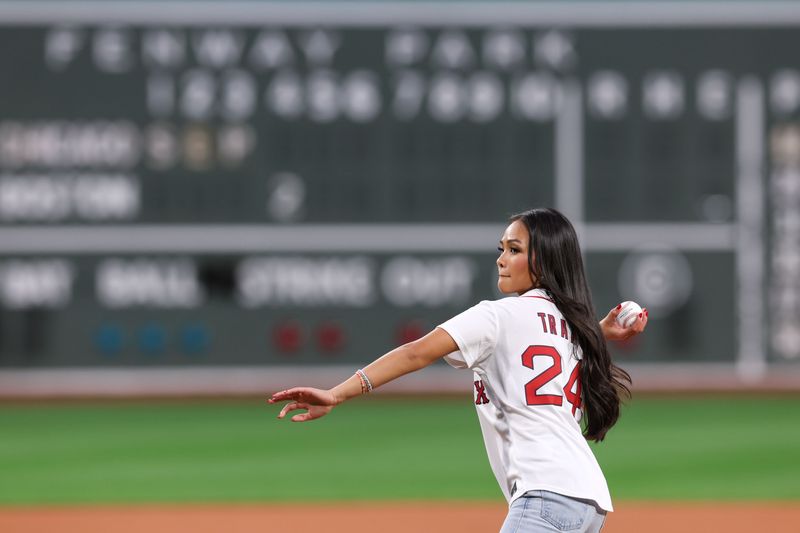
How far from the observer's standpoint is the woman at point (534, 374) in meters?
2.44

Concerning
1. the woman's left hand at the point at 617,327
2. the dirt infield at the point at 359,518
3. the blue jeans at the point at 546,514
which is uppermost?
the woman's left hand at the point at 617,327

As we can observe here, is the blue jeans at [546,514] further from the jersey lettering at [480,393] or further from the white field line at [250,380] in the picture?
the white field line at [250,380]

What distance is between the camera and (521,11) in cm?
1287

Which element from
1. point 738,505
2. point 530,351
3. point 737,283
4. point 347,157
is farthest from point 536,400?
point 737,283

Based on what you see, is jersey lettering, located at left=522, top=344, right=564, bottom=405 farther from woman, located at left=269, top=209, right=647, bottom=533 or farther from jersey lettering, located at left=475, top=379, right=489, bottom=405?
jersey lettering, located at left=475, top=379, right=489, bottom=405

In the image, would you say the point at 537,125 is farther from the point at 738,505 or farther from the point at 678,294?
the point at 738,505

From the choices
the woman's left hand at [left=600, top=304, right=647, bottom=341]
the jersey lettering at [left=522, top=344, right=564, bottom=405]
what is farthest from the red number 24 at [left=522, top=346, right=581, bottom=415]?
the woman's left hand at [left=600, top=304, right=647, bottom=341]

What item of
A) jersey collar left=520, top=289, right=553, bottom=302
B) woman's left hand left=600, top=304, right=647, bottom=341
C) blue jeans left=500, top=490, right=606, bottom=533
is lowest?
blue jeans left=500, top=490, right=606, bottom=533

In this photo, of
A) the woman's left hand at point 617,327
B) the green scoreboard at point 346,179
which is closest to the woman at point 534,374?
the woman's left hand at point 617,327

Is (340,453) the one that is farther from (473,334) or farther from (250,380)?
(473,334)

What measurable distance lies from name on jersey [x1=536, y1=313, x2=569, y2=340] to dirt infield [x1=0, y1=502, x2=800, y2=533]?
340 cm

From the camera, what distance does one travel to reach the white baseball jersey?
246 centimetres

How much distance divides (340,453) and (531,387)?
6735 mm

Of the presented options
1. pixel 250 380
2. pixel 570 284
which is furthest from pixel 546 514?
pixel 250 380
